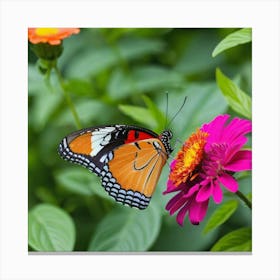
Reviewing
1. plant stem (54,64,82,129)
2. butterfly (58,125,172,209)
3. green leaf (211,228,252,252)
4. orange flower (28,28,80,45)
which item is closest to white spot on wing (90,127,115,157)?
butterfly (58,125,172,209)

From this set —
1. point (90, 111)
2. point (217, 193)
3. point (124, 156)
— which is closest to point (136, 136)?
point (124, 156)

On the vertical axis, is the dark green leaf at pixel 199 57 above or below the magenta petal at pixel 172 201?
above

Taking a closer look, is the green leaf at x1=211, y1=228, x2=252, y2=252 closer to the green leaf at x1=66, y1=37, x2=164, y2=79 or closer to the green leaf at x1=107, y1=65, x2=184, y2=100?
the green leaf at x1=107, y1=65, x2=184, y2=100

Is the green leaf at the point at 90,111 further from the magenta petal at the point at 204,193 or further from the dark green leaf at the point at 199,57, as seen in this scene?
the magenta petal at the point at 204,193

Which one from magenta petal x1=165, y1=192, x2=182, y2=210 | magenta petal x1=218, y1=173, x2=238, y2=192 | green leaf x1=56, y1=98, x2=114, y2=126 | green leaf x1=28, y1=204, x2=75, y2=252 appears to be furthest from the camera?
green leaf x1=56, y1=98, x2=114, y2=126

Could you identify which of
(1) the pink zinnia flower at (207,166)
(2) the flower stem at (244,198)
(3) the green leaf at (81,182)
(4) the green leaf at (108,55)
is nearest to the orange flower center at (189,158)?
(1) the pink zinnia flower at (207,166)

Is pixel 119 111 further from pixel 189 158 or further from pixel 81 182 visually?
pixel 189 158
